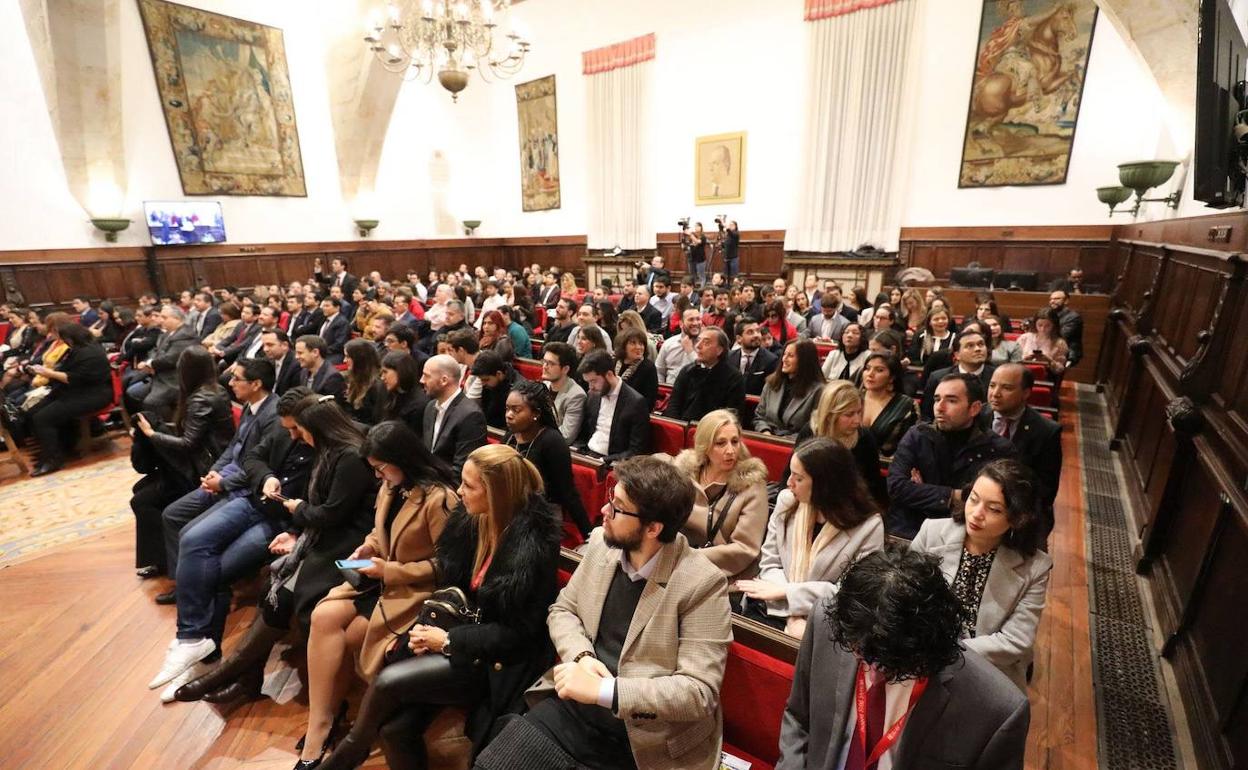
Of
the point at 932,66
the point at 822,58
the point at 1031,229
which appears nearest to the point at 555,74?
the point at 822,58

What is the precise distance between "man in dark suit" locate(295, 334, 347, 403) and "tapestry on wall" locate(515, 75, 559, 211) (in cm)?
1140

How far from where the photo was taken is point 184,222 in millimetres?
10414

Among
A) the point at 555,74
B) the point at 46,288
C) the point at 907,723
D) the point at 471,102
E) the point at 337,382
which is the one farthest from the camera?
the point at 471,102

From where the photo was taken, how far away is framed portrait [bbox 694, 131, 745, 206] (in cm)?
1126

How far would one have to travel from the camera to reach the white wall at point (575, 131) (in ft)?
27.1

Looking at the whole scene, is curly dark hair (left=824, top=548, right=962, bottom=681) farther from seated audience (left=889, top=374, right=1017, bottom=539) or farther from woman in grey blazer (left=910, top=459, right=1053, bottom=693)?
seated audience (left=889, top=374, right=1017, bottom=539)

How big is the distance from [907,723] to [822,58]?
37.2 feet

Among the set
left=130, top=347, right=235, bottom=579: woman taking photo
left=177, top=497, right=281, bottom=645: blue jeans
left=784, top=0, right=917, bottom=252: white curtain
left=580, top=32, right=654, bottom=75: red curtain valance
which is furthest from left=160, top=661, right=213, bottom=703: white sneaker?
left=580, top=32, right=654, bottom=75: red curtain valance

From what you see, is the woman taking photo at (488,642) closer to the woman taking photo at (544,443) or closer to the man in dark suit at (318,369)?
the woman taking photo at (544,443)

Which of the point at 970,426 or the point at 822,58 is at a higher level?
the point at 822,58

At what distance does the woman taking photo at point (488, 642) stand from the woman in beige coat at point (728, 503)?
23.7 inches

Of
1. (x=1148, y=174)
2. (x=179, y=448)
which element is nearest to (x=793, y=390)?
(x=179, y=448)

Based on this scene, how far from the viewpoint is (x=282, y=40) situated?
36.4ft

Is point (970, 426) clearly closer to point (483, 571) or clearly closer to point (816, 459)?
point (816, 459)
